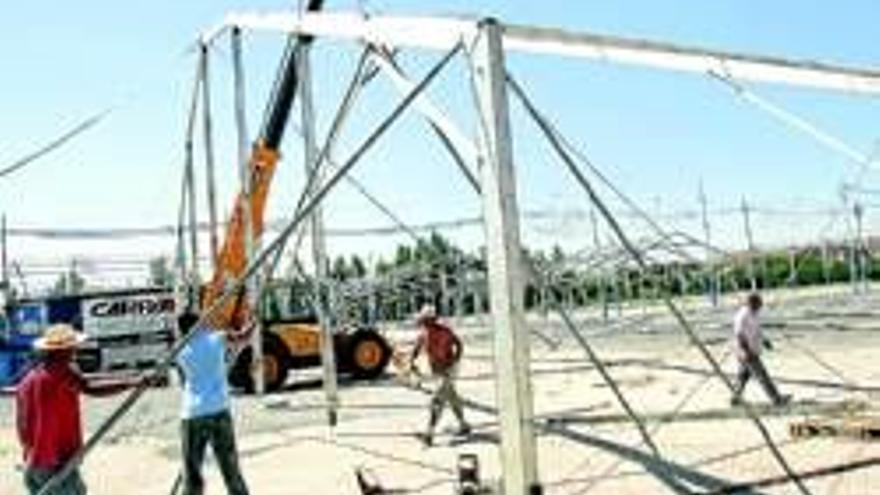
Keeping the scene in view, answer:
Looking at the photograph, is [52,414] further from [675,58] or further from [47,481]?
[675,58]

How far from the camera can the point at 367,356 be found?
30422 millimetres

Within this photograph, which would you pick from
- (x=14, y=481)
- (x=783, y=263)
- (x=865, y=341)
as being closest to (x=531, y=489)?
(x=14, y=481)

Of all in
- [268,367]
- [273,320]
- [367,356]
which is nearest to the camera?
[268,367]

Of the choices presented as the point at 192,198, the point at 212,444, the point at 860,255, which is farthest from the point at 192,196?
the point at 860,255

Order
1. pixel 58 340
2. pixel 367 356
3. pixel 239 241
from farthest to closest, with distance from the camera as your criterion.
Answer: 1. pixel 367 356
2. pixel 239 241
3. pixel 58 340

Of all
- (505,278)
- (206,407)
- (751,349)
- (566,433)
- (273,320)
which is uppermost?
(273,320)

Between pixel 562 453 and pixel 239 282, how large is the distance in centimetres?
638

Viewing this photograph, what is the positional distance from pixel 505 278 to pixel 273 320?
68.1 ft

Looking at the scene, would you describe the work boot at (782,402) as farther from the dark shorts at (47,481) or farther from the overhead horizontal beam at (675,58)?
the dark shorts at (47,481)

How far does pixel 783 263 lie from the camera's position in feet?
258

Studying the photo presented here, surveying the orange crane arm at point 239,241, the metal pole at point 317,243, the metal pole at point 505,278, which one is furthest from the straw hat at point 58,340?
the orange crane arm at point 239,241

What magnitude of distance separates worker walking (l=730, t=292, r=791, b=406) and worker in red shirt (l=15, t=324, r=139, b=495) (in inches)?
401

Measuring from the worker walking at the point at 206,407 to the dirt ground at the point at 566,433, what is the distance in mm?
2198

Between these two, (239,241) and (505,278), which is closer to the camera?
(505,278)
